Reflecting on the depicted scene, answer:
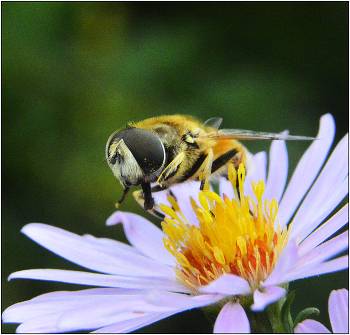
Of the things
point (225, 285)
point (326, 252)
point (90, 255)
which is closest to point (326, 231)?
point (326, 252)

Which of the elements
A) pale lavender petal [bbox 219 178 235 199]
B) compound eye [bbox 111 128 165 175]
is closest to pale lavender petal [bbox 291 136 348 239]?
pale lavender petal [bbox 219 178 235 199]

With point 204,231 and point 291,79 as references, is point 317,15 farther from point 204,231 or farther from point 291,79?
point 204,231

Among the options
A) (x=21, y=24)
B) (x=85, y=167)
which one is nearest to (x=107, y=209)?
(x=85, y=167)

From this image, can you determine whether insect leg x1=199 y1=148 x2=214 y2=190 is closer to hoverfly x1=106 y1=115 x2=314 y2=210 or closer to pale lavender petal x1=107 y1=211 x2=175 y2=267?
hoverfly x1=106 y1=115 x2=314 y2=210

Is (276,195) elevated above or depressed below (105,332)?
→ above

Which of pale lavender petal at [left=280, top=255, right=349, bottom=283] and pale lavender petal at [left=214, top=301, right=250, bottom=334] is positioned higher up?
pale lavender petal at [left=280, top=255, right=349, bottom=283]

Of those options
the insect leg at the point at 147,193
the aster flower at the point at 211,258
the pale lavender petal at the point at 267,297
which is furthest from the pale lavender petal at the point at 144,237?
the pale lavender petal at the point at 267,297

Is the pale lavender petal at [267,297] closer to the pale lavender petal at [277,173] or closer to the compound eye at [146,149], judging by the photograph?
the compound eye at [146,149]
